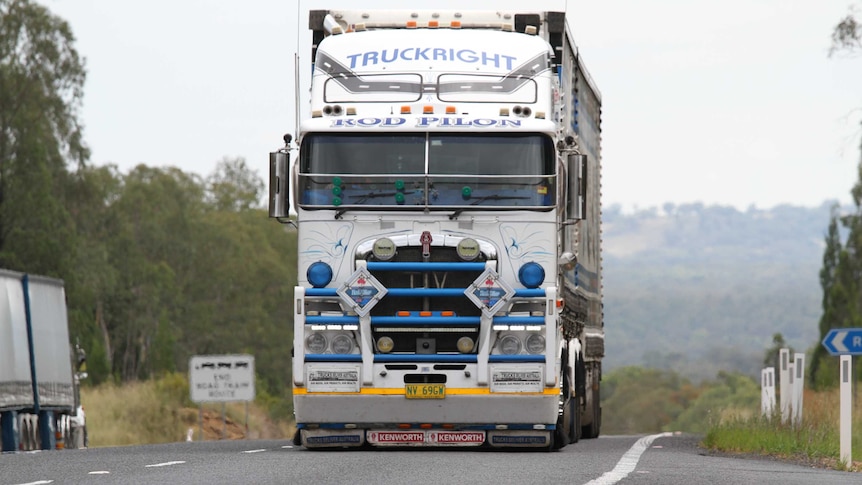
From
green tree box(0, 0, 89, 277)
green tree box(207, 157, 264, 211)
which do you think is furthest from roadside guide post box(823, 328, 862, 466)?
green tree box(207, 157, 264, 211)

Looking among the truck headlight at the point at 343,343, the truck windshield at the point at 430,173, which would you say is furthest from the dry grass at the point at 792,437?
the truck headlight at the point at 343,343

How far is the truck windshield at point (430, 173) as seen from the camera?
61.7 feet

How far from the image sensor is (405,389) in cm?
1862

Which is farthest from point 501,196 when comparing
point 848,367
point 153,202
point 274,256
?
point 274,256

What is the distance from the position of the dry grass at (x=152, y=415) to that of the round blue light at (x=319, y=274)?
2811 centimetres

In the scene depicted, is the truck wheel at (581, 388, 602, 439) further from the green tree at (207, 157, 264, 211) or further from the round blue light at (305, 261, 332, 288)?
the green tree at (207, 157, 264, 211)

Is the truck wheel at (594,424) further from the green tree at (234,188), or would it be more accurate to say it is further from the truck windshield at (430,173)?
the green tree at (234,188)

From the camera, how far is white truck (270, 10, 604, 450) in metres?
18.6

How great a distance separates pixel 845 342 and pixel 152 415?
35.2m

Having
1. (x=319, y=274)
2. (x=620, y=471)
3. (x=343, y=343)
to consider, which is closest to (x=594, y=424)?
(x=343, y=343)

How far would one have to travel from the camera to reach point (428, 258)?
1870 centimetres

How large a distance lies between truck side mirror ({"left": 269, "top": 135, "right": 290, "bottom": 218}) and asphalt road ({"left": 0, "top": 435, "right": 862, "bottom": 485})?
2.68 meters

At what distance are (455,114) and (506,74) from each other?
0.77m

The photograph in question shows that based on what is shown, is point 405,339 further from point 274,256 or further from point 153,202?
point 274,256
